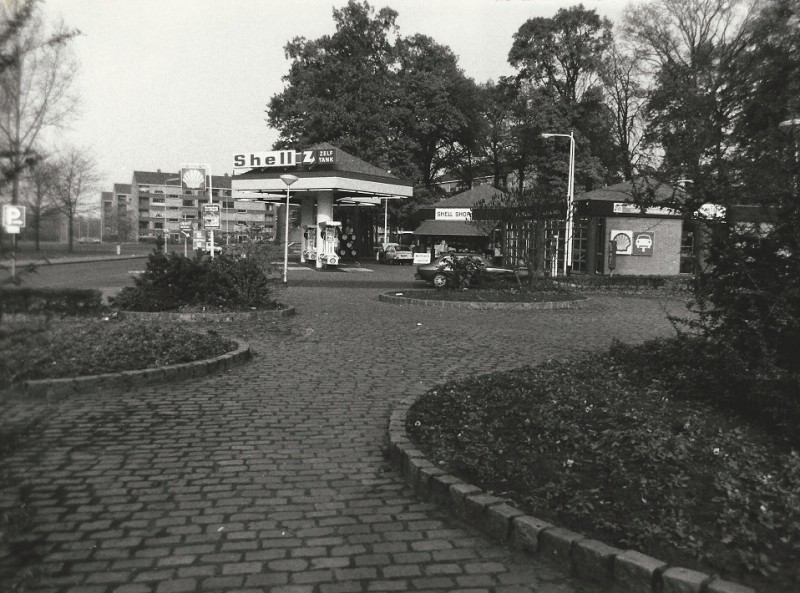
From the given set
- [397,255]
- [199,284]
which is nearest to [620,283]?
[199,284]

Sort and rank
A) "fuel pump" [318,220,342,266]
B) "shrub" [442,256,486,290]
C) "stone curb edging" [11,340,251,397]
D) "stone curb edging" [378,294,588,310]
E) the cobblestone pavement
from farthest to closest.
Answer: "fuel pump" [318,220,342,266], "shrub" [442,256,486,290], "stone curb edging" [378,294,588,310], "stone curb edging" [11,340,251,397], the cobblestone pavement

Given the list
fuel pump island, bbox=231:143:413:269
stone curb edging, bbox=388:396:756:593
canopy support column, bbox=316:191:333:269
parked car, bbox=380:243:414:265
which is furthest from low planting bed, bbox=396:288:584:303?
parked car, bbox=380:243:414:265

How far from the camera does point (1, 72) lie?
2.11m

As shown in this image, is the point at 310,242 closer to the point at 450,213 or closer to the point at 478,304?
the point at 450,213

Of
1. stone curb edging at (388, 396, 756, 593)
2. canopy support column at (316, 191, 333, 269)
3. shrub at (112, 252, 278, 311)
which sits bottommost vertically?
stone curb edging at (388, 396, 756, 593)

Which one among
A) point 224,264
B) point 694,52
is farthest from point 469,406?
point 694,52

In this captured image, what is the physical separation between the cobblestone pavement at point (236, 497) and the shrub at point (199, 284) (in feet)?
20.4

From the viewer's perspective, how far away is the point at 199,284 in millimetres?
15203

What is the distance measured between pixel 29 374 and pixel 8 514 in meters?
0.44

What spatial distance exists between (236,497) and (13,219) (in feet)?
9.94

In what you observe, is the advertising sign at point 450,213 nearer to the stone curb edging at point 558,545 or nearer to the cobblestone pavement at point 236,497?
the cobblestone pavement at point 236,497

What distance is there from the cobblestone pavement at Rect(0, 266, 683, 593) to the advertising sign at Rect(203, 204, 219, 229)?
21.3 meters

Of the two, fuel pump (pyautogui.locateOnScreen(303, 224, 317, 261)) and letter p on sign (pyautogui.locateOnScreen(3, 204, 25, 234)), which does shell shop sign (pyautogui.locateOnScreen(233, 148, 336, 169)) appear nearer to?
fuel pump (pyautogui.locateOnScreen(303, 224, 317, 261))

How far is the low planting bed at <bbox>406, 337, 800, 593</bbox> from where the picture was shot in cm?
368
